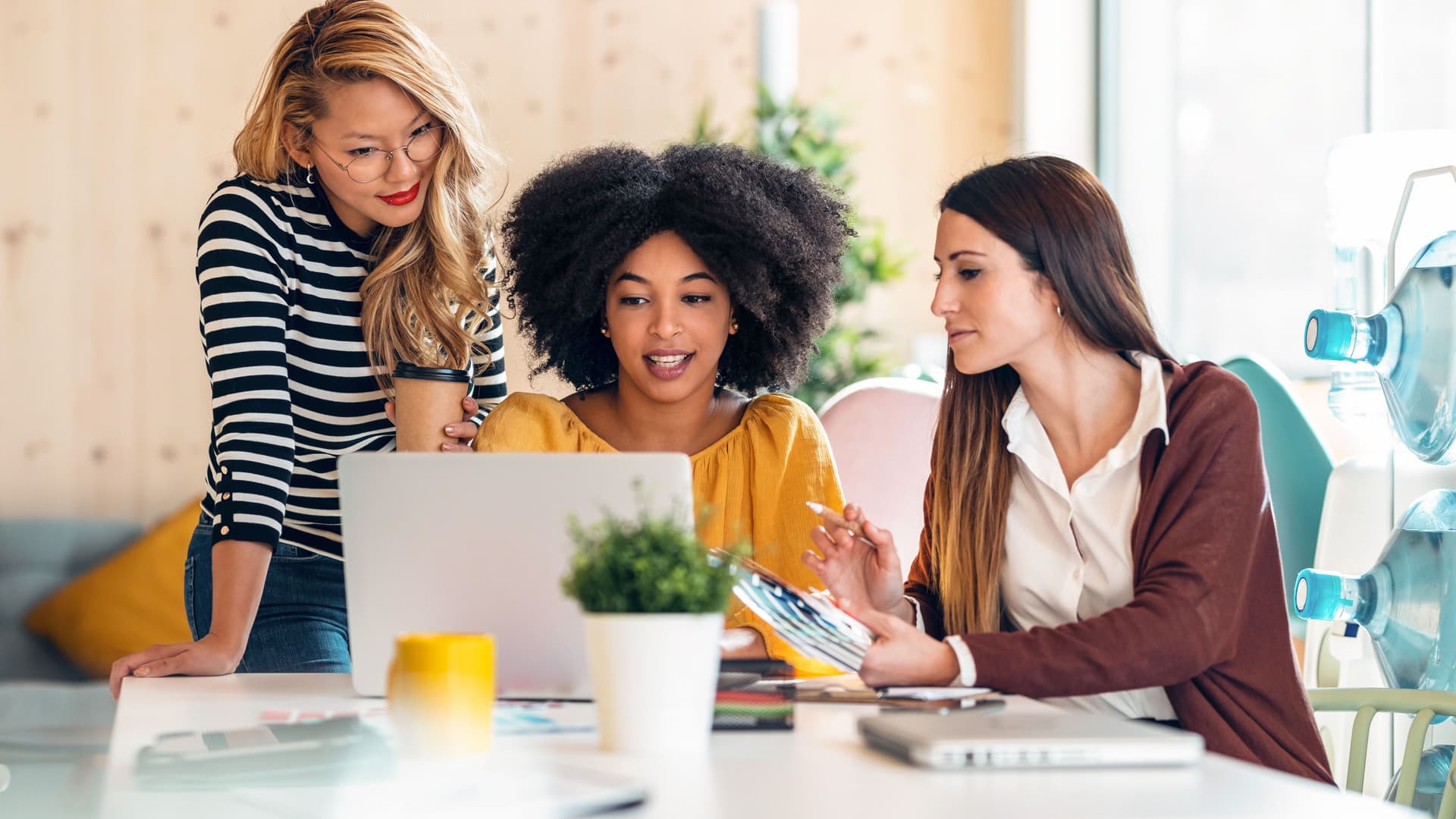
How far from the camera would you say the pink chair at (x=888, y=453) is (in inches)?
82.4

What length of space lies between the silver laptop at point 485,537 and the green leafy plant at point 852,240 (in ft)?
8.06

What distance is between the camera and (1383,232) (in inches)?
78.5

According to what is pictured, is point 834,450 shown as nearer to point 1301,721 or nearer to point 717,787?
point 1301,721

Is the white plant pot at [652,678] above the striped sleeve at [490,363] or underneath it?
underneath

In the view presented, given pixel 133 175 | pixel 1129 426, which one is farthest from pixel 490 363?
pixel 133 175

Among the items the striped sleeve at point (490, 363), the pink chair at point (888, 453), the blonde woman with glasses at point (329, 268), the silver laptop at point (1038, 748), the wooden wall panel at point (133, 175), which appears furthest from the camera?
the wooden wall panel at point (133, 175)

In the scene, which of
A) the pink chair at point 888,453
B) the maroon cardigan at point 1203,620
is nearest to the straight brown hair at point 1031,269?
the maroon cardigan at point 1203,620

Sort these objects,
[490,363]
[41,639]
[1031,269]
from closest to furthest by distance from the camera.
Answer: [1031,269] < [490,363] < [41,639]

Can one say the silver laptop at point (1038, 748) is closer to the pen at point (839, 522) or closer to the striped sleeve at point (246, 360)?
the pen at point (839, 522)

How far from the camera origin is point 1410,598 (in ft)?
5.91

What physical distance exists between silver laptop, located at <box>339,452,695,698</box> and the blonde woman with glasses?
0.48 m

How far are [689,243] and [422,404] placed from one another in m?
0.41

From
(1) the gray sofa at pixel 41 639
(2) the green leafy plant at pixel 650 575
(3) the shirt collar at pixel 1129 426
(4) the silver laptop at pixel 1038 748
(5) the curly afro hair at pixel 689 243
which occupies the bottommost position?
(1) the gray sofa at pixel 41 639

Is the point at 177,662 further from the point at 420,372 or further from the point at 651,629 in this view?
the point at 651,629
